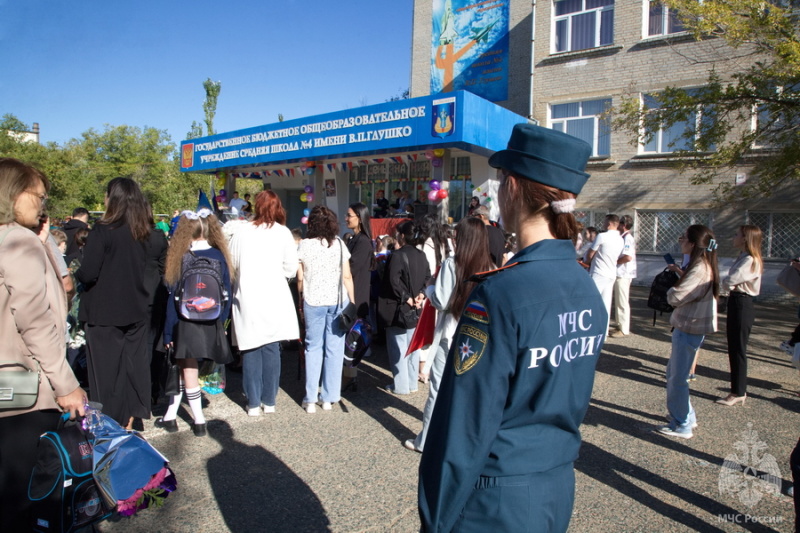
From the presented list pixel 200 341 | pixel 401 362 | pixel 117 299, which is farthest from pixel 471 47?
pixel 117 299

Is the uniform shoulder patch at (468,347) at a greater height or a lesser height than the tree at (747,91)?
lesser

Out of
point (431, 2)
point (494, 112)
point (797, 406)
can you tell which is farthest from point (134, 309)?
point (431, 2)

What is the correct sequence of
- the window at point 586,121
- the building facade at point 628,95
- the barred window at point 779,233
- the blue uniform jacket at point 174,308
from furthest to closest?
the window at point 586,121
the building facade at point 628,95
the barred window at point 779,233
the blue uniform jacket at point 174,308

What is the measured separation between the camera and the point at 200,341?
440 centimetres

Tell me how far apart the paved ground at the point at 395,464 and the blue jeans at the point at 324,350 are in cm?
23

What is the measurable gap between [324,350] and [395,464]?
1.61m

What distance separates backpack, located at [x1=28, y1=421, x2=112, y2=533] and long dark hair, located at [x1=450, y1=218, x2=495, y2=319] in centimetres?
253

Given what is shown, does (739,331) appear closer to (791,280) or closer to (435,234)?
(791,280)

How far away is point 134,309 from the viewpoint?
405cm

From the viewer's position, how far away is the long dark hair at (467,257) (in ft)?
13.2

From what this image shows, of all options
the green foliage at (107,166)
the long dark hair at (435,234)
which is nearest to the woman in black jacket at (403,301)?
the long dark hair at (435,234)

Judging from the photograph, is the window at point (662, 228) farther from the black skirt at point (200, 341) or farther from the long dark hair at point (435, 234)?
the black skirt at point (200, 341)

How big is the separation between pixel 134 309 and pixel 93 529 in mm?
1714

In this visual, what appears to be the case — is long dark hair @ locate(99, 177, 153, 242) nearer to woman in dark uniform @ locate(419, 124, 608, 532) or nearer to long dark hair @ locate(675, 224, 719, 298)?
woman in dark uniform @ locate(419, 124, 608, 532)
